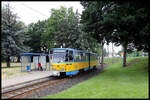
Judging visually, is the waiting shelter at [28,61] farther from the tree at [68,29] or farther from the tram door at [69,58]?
the tree at [68,29]

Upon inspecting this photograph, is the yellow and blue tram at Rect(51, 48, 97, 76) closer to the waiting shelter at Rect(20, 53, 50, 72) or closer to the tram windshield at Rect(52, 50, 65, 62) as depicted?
the tram windshield at Rect(52, 50, 65, 62)

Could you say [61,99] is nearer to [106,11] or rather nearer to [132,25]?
[132,25]

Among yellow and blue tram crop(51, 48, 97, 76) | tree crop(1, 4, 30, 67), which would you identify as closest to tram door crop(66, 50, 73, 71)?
yellow and blue tram crop(51, 48, 97, 76)

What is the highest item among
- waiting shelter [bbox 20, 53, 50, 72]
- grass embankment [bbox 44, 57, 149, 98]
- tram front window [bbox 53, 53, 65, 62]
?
tram front window [bbox 53, 53, 65, 62]

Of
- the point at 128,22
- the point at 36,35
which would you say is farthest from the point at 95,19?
the point at 36,35

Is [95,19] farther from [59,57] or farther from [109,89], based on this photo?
[109,89]

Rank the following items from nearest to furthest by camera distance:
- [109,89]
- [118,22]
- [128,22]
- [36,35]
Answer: [109,89] < [128,22] < [118,22] < [36,35]

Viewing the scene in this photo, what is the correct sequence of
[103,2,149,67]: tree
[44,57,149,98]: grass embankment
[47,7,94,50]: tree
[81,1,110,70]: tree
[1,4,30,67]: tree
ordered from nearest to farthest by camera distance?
[44,57,149,98]: grass embankment → [103,2,149,67]: tree → [81,1,110,70]: tree → [1,4,30,67]: tree → [47,7,94,50]: tree

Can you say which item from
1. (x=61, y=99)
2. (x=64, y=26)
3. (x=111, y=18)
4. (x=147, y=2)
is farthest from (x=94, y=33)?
(x=64, y=26)

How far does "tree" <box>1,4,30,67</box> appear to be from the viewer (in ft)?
96.0

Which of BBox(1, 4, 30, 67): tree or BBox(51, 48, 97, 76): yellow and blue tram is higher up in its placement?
BBox(1, 4, 30, 67): tree

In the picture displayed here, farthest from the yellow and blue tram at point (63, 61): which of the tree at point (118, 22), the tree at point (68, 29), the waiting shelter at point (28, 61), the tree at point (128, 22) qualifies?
the tree at point (68, 29)

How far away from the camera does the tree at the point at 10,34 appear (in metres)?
29.2

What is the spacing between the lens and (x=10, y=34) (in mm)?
30297
